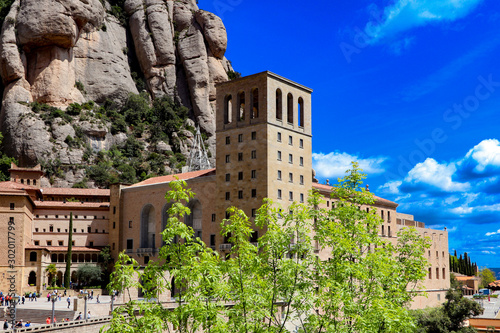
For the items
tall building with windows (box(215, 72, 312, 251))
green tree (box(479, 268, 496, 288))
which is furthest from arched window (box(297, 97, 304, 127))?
green tree (box(479, 268, 496, 288))

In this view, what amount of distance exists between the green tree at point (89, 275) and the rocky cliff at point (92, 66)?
1083 inches

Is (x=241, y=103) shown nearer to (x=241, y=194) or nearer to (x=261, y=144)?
(x=261, y=144)

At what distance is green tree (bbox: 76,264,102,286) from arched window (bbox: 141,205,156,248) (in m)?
7.92

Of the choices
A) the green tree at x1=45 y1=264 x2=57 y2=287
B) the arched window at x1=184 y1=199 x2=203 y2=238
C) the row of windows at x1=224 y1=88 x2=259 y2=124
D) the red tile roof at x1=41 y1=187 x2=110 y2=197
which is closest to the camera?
the row of windows at x1=224 y1=88 x2=259 y2=124

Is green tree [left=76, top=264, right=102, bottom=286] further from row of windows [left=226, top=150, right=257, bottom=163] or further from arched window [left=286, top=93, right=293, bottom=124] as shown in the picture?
arched window [left=286, top=93, right=293, bottom=124]

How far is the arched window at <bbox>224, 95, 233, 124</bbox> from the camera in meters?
66.8

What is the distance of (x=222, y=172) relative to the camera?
64625mm

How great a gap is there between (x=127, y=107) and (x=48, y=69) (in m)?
18.0

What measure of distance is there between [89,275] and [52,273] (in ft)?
17.9

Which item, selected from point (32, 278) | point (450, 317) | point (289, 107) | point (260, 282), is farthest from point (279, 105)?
point (260, 282)

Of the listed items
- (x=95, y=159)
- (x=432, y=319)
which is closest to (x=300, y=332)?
(x=432, y=319)

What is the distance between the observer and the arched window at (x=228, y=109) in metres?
66.8

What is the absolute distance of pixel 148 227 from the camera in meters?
72.8

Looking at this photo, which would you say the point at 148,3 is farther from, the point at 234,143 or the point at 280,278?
the point at 280,278
